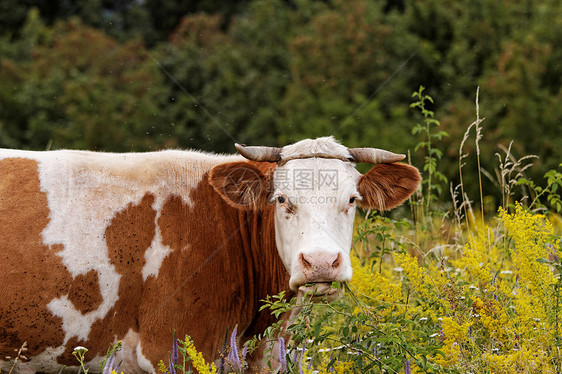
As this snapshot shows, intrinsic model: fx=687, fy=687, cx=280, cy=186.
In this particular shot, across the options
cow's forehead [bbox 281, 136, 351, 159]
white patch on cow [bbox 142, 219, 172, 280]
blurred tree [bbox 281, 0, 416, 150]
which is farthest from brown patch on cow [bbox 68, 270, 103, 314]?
blurred tree [bbox 281, 0, 416, 150]

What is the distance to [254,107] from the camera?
69.3 ft

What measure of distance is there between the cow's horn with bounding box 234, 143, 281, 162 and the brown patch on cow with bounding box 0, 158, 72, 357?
1.38 metres

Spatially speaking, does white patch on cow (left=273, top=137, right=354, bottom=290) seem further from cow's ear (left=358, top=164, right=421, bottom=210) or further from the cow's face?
cow's ear (left=358, top=164, right=421, bottom=210)

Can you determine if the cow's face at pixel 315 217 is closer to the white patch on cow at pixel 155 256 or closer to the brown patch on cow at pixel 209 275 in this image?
the brown patch on cow at pixel 209 275

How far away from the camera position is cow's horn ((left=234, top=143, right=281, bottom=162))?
467 centimetres


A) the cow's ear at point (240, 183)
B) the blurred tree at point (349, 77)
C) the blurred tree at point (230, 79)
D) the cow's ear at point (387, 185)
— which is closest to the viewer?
the cow's ear at point (240, 183)

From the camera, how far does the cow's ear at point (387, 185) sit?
4953mm

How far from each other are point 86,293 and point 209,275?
81cm

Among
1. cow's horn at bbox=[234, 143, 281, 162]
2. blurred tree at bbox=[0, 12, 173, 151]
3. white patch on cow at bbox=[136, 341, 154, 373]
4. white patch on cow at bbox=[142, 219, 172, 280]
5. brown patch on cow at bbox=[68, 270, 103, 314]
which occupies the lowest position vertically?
white patch on cow at bbox=[136, 341, 154, 373]

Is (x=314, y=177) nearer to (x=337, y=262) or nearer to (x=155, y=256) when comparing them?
(x=337, y=262)

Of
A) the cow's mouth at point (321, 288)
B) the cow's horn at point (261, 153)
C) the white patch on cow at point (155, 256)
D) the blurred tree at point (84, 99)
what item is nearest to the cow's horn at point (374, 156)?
the cow's horn at point (261, 153)

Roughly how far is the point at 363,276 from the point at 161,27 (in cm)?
3408

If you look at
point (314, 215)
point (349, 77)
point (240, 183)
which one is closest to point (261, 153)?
point (240, 183)

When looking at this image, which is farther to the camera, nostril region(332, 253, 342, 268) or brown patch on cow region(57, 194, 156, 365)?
brown patch on cow region(57, 194, 156, 365)
